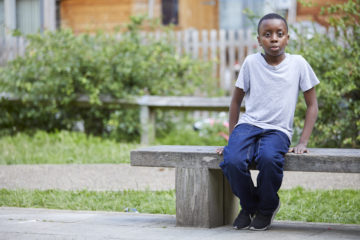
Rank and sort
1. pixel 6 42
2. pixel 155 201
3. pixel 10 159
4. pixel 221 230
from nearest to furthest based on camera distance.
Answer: pixel 221 230 → pixel 155 201 → pixel 10 159 → pixel 6 42

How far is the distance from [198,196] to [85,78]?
5372 mm

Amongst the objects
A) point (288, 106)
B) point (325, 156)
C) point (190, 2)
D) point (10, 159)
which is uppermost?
point (190, 2)

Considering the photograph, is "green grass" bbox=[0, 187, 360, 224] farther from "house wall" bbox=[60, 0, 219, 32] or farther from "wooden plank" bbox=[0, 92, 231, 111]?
"house wall" bbox=[60, 0, 219, 32]

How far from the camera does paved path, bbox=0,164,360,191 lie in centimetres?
622

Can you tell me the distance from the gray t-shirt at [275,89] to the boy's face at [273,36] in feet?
0.32

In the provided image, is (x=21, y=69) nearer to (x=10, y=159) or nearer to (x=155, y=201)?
(x=10, y=159)

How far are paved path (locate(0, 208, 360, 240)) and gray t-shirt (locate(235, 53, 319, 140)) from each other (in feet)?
2.08

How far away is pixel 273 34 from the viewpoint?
3994 millimetres

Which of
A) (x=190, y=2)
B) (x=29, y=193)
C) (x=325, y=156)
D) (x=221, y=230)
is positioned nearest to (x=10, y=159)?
(x=29, y=193)

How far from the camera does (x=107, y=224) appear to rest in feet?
13.8

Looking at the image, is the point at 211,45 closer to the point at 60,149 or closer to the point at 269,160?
the point at 60,149

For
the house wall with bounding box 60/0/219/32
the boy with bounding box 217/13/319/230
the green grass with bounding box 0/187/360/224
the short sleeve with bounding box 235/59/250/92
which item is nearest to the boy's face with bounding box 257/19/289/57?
the boy with bounding box 217/13/319/230

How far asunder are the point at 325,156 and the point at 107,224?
148cm

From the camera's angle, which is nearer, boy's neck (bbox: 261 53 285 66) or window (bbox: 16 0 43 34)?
boy's neck (bbox: 261 53 285 66)
